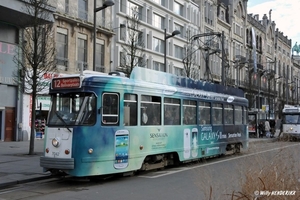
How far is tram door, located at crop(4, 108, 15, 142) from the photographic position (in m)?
24.4

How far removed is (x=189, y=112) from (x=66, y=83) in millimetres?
5378

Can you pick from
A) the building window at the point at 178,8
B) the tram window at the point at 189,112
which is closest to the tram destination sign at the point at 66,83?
the tram window at the point at 189,112

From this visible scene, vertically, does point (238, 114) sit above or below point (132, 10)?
below

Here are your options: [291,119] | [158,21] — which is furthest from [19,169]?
[158,21]

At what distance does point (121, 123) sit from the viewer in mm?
10727

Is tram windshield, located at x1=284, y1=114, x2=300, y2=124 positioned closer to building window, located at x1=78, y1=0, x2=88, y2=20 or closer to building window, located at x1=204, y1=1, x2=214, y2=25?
building window, located at x1=78, y1=0, x2=88, y2=20

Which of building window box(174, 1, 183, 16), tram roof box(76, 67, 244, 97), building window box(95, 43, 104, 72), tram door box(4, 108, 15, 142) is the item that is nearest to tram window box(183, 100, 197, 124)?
tram roof box(76, 67, 244, 97)

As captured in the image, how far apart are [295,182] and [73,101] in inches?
272

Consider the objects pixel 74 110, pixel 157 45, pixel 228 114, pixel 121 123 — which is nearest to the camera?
pixel 74 110

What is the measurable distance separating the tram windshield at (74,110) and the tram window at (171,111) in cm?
334

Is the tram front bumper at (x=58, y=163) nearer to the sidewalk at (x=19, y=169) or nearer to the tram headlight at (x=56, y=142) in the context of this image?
the tram headlight at (x=56, y=142)

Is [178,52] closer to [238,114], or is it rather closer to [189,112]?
[238,114]

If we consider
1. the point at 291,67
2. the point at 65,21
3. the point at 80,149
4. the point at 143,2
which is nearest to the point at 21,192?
the point at 80,149

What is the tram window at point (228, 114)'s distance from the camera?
1695cm
